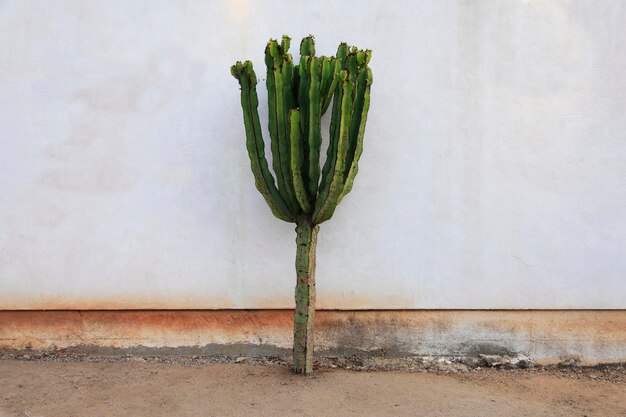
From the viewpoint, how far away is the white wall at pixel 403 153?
4.34 metres

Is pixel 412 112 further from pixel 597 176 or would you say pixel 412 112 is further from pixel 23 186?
pixel 23 186

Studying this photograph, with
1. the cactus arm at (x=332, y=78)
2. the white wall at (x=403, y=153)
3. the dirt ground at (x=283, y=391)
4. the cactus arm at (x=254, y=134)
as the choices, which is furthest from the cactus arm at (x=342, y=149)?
the dirt ground at (x=283, y=391)

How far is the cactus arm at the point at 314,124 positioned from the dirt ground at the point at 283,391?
58.4 inches

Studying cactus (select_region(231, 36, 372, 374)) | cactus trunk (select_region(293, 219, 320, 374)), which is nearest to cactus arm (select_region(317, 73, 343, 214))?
cactus (select_region(231, 36, 372, 374))

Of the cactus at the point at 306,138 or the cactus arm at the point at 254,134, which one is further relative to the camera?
the cactus arm at the point at 254,134

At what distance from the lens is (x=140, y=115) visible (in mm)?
4418

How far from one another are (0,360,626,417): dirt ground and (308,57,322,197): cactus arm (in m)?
1.48

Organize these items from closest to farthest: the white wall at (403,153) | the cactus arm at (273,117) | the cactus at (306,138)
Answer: the cactus at (306,138), the cactus arm at (273,117), the white wall at (403,153)

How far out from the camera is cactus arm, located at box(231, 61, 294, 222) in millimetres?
3811

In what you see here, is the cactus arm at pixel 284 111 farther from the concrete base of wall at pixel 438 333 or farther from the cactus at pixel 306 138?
the concrete base of wall at pixel 438 333

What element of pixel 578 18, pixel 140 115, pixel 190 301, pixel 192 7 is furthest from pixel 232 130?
pixel 578 18

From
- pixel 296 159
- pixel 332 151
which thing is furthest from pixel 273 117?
pixel 332 151

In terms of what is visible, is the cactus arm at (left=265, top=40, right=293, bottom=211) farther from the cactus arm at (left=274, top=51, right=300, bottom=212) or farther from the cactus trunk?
the cactus trunk

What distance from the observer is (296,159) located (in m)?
3.69
